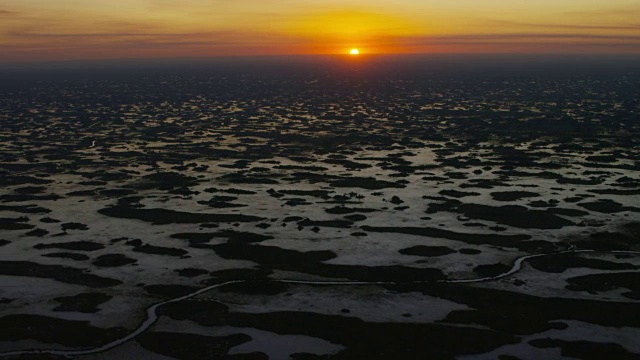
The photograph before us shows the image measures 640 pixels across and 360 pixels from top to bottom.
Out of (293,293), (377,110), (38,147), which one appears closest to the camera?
(293,293)

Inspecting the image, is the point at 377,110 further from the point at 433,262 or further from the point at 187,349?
the point at 187,349

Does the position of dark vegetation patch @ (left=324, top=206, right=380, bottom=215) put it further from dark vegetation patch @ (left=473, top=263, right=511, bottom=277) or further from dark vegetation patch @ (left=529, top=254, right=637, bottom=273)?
dark vegetation patch @ (left=529, top=254, right=637, bottom=273)

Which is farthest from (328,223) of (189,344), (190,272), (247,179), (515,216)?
(189,344)

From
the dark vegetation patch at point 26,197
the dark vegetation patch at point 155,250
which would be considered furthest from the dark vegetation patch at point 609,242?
the dark vegetation patch at point 26,197

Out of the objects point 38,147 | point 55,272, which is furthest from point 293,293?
point 38,147

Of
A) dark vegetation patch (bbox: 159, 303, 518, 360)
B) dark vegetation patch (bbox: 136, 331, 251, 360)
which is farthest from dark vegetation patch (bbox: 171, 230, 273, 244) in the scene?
dark vegetation patch (bbox: 136, 331, 251, 360)
